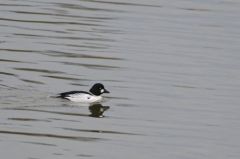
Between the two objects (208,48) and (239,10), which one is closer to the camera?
(208,48)

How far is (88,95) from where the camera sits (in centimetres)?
2002

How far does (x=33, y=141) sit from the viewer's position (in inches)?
653

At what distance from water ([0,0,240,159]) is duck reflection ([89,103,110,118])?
0.04 m

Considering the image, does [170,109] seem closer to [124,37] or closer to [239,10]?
[124,37]

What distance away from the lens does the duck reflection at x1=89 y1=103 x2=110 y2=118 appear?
1927cm

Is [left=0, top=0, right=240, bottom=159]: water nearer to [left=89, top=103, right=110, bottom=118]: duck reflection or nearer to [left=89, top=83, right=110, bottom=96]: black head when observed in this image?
[left=89, top=103, right=110, bottom=118]: duck reflection

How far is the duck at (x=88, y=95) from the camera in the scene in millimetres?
19547

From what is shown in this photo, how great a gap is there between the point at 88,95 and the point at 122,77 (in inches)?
78.2

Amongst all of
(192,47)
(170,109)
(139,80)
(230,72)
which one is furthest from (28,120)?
(192,47)

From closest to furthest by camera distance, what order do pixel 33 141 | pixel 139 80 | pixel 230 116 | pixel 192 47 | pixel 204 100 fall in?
pixel 33 141 < pixel 230 116 < pixel 204 100 < pixel 139 80 < pixel 192 47

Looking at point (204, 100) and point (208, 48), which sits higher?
point (208, 48)

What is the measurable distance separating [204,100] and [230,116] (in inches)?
51.9

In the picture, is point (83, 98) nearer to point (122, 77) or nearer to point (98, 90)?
point (98, 90)

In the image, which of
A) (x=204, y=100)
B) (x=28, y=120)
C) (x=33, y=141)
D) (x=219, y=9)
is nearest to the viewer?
(x=33, y=141)
